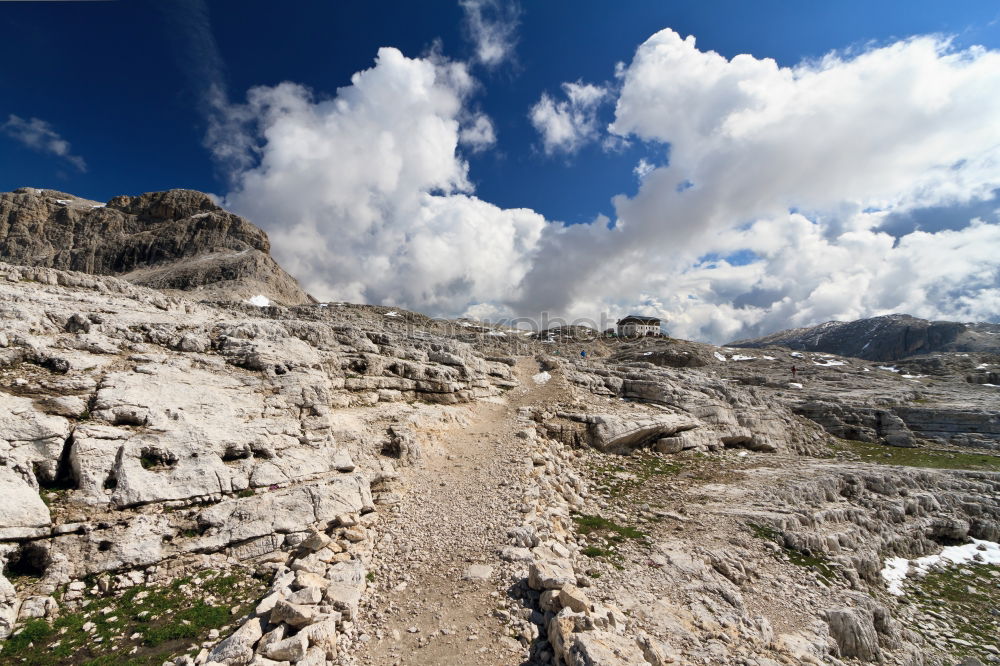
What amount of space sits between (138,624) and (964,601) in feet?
99.6

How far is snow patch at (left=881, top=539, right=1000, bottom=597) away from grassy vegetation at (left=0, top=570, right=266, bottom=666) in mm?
25338

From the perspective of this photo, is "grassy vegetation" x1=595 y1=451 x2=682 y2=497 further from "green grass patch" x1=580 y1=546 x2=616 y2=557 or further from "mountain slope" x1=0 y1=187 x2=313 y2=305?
"mountain slope" x1=0 y1=187 x2=313 y2=305

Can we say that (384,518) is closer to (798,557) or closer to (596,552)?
(596,552)

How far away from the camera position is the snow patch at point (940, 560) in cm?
1774

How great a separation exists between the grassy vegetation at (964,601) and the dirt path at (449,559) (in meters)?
16.9

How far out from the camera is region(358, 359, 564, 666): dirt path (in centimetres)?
911

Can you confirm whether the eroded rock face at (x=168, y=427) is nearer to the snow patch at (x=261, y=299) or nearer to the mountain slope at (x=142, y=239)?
the snow patch at (x=261, y=299)

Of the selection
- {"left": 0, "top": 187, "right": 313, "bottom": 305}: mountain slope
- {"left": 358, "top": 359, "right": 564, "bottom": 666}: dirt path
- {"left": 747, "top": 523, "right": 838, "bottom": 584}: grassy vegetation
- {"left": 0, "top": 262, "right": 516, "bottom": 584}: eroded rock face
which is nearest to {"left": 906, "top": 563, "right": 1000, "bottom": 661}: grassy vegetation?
{"left": 747, "top": 523, "right": 838, "bottom": 584}: grassy vegetation

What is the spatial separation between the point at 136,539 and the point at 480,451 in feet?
47.5

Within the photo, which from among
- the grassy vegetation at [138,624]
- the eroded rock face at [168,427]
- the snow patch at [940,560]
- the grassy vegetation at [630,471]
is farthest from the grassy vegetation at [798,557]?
the grassy vegetation at [138,624]

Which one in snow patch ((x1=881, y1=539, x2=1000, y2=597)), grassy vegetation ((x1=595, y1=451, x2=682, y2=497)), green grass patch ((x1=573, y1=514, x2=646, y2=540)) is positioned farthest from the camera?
grassy vegetation ((x1=595, y1=451, x2=682, y2=497))

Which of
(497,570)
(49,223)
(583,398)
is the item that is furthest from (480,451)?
(49,223)

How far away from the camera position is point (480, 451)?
73.4ft

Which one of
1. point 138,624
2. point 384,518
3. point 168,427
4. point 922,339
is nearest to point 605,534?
point 384,518
